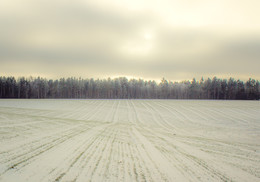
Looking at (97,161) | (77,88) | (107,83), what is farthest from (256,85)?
(97,161)

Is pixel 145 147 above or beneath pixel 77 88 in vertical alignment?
beneath

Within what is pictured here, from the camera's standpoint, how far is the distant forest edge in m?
78.1

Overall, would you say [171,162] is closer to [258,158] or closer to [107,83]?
[258,158]

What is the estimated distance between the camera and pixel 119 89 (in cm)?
8669

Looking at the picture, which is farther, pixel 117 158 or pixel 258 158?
pixel 258 158

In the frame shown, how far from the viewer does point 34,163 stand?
4.80 meters

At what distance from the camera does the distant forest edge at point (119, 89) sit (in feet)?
256

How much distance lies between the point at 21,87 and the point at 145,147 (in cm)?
9159

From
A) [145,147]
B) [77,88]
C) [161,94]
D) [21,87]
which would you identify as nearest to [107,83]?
[77,88]

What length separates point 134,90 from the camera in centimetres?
9350

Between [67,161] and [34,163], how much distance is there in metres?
1.00

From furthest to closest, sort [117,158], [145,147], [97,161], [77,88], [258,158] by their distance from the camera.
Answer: [77,88]
[145,147]
[258,158]
[117,158]
[97,161]

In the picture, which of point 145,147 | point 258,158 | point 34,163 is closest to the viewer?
point 34,163

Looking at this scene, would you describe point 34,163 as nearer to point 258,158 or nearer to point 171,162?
point 171,162
